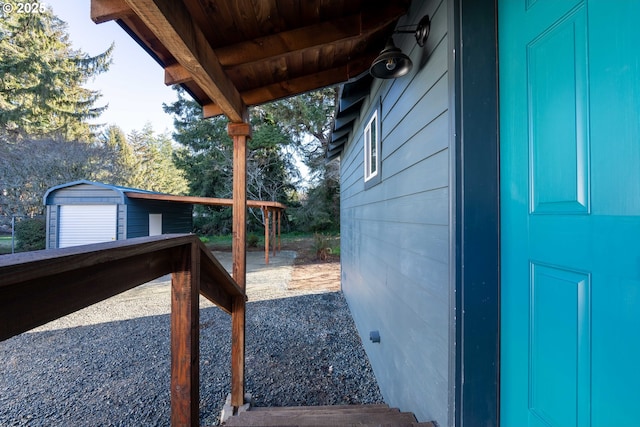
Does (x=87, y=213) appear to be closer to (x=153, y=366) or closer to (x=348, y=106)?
(x=153, y=366)

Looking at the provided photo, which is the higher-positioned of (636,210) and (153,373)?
(636,210)

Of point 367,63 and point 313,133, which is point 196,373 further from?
point 313,133

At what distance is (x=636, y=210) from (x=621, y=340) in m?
0.36

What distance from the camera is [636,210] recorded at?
73cm

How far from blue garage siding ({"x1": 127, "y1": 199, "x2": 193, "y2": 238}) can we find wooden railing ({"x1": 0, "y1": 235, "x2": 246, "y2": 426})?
9.47 m

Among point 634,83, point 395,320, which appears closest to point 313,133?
point 395,320

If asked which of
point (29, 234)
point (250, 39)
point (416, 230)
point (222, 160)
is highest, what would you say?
point (222, 160)

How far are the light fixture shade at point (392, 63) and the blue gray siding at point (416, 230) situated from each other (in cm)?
10

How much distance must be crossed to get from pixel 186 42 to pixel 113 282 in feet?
4.02

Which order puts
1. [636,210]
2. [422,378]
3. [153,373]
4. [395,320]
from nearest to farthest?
[636,210] < [422,378] < [395,320] < [153,373]

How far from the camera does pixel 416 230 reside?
67.6 inches

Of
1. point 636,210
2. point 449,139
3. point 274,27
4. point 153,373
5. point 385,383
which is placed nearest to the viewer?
point 636,210

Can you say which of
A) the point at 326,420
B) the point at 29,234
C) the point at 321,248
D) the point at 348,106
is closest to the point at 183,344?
the point at 326,420

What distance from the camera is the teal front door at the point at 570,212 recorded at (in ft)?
2.48
